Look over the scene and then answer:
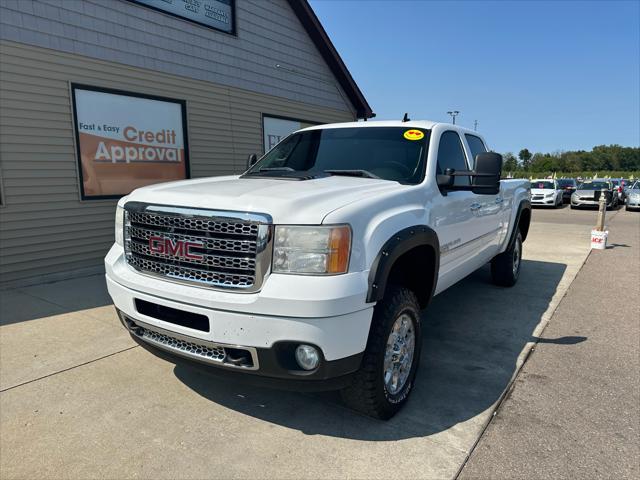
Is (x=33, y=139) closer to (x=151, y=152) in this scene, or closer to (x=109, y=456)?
(x=151, y=152)

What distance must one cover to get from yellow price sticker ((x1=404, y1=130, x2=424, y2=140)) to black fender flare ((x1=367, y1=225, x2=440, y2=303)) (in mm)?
949

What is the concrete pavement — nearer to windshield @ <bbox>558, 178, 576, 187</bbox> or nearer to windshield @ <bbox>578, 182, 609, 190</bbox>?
windshield @ <bbox>578, 182, 609, 190</bbox>

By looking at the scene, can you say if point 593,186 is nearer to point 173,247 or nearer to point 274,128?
point 274,128

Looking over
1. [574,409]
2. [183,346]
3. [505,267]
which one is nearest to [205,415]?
[183,346]

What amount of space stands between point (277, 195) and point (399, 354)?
1275 millimetres

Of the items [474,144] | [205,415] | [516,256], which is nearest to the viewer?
[205,415]

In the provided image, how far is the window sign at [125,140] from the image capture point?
22.2ft

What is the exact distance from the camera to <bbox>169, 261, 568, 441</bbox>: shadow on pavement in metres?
2.83

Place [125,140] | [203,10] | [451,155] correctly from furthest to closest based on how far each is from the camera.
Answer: [203,10] < [125,140] < [451,155]

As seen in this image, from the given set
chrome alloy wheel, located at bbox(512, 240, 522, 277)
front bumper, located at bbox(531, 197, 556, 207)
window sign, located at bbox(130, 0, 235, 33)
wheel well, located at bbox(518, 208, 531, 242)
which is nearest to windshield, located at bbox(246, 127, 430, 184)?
chrome alloy wheel, located at bbox(512, 240, 522, 277)

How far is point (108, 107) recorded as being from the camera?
22.9 feet

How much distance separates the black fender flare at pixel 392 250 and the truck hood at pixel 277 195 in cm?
32

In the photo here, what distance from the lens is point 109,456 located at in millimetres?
2494

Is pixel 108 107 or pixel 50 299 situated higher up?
pixel 108 107
